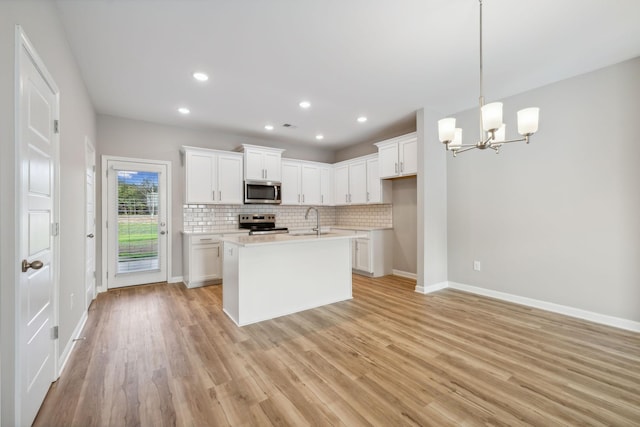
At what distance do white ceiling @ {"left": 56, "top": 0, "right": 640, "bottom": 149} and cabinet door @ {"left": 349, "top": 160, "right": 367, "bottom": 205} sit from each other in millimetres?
1709

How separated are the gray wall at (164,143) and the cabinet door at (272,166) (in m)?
0.62

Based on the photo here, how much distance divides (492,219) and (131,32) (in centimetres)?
471

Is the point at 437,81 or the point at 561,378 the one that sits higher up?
the point at 437,81

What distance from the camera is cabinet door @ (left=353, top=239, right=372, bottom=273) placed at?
17.4 feet

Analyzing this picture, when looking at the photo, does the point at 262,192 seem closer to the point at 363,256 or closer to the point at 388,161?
the point at 363,256

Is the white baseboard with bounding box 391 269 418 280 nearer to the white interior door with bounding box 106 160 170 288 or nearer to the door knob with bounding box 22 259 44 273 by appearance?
the white interior door with bounding box 106 160 170 288

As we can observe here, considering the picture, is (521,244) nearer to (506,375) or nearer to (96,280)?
(506,375)

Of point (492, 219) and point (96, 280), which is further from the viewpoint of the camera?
point (96, 280)

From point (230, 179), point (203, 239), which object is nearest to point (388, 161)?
point (230, 179)

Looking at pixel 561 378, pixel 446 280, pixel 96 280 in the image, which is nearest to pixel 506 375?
pixel 561 378

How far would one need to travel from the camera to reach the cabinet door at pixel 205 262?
14.9 feet

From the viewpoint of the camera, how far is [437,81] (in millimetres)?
3344

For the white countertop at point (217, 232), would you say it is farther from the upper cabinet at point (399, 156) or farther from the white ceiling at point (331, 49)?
the upper cabinet at point (399, 156)

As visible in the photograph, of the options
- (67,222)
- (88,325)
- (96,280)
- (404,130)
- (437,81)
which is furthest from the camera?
(404,130)
